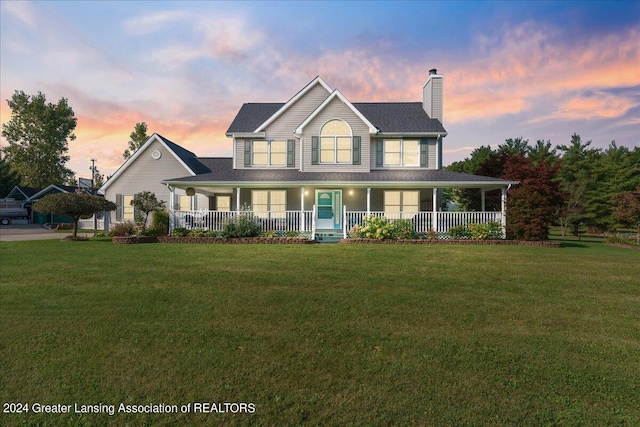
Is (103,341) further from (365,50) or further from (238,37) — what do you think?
(365,50)

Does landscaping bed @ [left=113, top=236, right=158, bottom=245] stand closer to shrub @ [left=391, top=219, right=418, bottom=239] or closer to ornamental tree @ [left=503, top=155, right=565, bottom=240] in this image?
shrub @ [left=391, top=219, right=418, bottom=239]

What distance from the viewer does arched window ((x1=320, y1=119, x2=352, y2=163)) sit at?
746 inches

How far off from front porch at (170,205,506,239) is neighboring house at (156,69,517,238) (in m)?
0.05

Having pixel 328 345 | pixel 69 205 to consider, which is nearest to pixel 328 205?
pixel 69 205

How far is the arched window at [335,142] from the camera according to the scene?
18953mm

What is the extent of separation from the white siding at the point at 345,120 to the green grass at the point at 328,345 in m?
11.2

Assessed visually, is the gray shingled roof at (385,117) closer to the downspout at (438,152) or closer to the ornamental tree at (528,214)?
the downspout at (438,152)

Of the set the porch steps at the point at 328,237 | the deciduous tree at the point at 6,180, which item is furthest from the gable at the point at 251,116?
the deciduous tree at the point at 6,180

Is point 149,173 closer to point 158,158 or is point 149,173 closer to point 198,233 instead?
point 158,158

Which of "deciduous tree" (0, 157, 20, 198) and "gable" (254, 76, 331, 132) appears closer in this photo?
"gable" (254, 76, 331, 132)

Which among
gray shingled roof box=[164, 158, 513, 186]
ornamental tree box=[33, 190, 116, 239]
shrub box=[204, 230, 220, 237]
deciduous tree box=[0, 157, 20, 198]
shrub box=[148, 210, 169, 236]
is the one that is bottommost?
shrub box=[204, 230, 220, 237]

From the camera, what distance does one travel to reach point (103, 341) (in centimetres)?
441

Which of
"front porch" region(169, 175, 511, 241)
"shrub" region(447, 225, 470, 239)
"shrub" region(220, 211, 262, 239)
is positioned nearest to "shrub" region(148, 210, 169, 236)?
"front porch" region(169, 175, 511, 241)

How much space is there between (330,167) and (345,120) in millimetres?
2857
